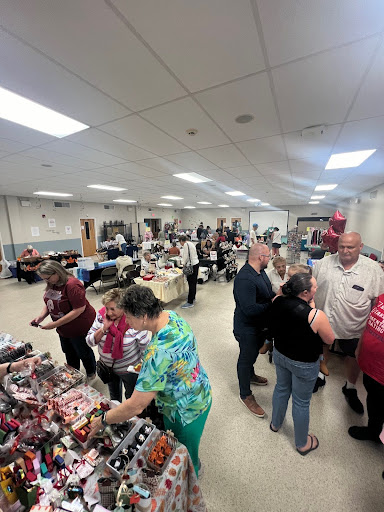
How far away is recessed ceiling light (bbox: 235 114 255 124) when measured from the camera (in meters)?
2.20

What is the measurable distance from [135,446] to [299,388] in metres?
1.19

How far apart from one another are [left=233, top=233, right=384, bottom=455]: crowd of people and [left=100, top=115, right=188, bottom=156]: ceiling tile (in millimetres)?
1905

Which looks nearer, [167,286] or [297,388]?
[297,388]

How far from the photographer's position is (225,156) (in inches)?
141

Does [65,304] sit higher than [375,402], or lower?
higher

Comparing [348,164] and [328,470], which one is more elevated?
[348,164]

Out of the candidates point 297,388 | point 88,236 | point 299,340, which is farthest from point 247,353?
point 88,236

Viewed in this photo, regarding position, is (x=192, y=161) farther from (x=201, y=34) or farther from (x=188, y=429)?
(x=188, y=429)

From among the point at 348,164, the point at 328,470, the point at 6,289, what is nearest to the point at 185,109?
the point at 328,470

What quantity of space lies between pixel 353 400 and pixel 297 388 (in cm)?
115

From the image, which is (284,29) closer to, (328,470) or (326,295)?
(326,295)

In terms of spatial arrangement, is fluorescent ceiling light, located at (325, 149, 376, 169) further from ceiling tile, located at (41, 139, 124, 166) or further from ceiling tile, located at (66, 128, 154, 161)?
ceiling tile, located at (41, 139, 124, 166)

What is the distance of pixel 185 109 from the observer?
204 cm

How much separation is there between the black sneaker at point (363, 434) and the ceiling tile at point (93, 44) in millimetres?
3333
